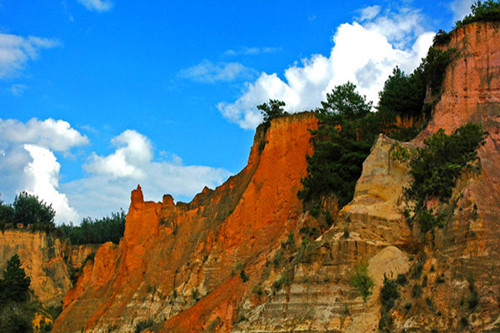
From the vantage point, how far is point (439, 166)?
92.5 feet

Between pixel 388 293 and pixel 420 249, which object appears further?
pixel 420 249

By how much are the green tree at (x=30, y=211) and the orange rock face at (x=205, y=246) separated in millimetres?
29371

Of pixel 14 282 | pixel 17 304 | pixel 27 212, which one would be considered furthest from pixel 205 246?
pixel 27 212

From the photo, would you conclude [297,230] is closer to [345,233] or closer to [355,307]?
[345,233]

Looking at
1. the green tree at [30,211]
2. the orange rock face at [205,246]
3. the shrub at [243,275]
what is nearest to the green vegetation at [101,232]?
the green tree at [30,211]

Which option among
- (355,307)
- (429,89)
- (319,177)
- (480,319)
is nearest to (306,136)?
(319,177)

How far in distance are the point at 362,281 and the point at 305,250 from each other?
12.2ft

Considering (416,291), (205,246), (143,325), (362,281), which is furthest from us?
(205,246)

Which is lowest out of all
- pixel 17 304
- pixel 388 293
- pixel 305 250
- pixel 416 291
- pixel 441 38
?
pixel 17 304

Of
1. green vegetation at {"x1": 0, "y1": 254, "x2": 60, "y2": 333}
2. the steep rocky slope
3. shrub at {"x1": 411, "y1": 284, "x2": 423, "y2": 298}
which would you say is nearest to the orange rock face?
the steep rocky slope

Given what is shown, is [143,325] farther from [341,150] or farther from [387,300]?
[387,300]

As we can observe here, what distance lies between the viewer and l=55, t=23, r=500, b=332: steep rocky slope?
24.3 metres

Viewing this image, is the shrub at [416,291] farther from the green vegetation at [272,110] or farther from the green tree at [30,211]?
the green tree at [30,211]

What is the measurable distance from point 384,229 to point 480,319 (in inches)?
275
